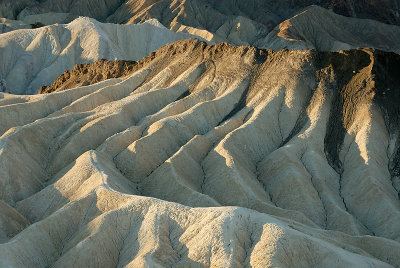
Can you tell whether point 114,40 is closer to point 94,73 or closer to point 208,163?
point 94,73

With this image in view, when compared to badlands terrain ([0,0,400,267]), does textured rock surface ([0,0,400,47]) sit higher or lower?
lower

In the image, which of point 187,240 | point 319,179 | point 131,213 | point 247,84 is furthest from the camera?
point 247,84

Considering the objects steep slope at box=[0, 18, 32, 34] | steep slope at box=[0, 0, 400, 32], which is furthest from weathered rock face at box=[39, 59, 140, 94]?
steep slope at box=[0, 0, 400, 32]

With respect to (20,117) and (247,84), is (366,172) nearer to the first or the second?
(247,84)

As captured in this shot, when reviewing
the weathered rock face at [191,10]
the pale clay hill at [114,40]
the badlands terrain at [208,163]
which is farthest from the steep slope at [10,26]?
the badlands terrain at [208,163]

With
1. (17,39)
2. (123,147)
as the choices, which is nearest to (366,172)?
(123,147)

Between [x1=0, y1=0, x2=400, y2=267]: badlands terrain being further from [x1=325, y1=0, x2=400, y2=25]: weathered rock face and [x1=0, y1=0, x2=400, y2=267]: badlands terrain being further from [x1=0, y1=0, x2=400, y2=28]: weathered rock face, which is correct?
[x1=325, y1=0, x2=400, y2=25]: weathered rock face
